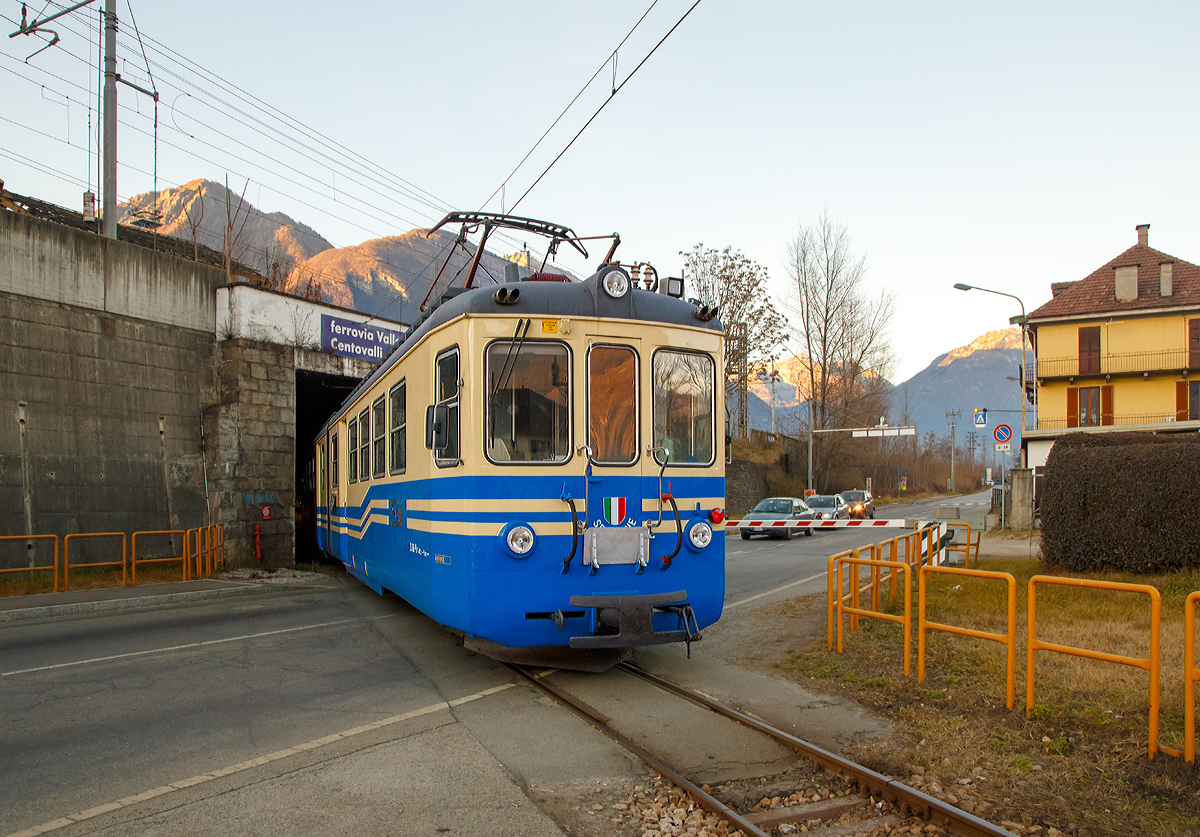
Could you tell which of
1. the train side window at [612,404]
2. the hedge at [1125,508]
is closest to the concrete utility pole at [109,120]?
the train side window at [612,404]

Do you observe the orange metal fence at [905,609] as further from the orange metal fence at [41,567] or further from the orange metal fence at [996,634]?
the orange metal fence at [41,567]

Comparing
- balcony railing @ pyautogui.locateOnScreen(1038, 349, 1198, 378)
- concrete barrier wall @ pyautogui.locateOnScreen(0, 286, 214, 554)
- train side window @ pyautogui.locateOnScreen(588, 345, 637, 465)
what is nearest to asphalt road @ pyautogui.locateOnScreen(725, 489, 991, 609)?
train side window @ pyautogui.locateOnScreen(588, 345, 637, 465)

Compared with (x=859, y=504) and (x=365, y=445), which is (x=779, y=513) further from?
(x=365, y=445)

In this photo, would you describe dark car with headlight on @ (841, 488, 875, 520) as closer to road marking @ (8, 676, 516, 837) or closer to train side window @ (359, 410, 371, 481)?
train side window @ (359, 410, 371, 481)

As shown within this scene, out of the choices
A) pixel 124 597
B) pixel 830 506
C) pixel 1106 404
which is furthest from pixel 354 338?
pixel 1106 404

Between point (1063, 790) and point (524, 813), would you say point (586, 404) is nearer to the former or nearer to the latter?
point (524, 813)

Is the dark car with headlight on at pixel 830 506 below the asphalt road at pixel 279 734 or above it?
below

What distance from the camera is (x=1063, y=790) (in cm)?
453

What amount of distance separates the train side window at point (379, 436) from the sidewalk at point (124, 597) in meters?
5.40

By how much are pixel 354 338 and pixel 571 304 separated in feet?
48.3

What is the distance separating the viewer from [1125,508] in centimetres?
1300

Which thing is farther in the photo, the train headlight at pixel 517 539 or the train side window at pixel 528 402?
the train side window at pixel 528 402

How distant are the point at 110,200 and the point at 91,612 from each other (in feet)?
28.0

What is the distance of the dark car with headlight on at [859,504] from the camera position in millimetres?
41438
